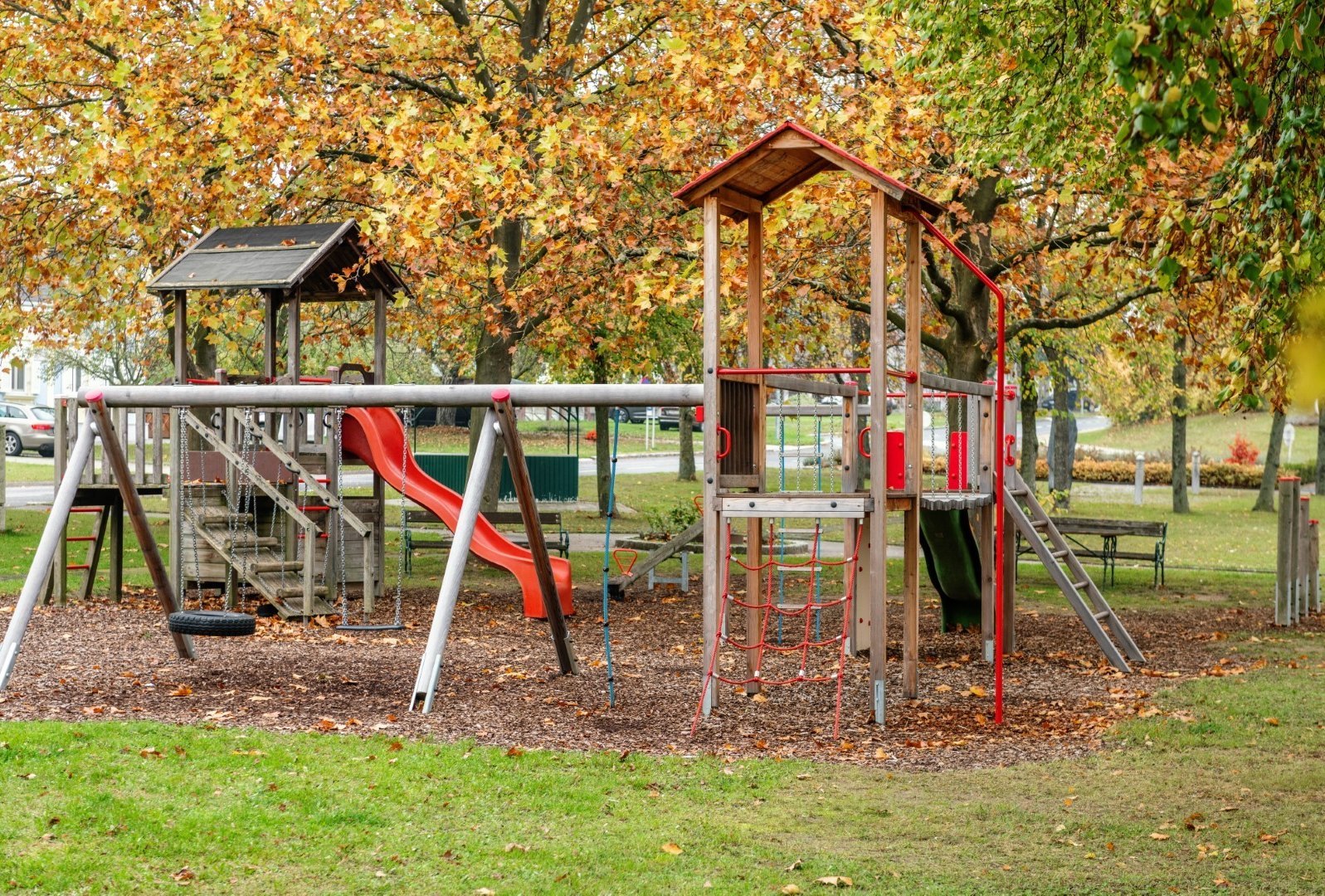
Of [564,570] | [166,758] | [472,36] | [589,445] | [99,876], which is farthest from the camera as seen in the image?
[589,445]

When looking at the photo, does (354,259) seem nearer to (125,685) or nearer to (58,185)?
(58,185)

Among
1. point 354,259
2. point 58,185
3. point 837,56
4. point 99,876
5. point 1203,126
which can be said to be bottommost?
point 99,876

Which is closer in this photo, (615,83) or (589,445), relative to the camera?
(615,83)

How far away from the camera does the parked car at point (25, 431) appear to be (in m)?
40.6

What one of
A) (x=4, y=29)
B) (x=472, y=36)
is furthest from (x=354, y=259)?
(x=4, y=29)

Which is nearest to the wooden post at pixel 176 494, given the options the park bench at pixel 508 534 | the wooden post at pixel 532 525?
the park bench at pixel 508 534

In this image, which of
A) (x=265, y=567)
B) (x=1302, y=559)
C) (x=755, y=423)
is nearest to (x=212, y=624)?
(x=755, y=423)

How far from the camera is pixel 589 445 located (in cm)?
5125

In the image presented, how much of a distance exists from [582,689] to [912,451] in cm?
281

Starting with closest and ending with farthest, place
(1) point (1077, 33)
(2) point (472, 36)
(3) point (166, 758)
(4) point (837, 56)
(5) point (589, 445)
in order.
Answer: (3) point (166, 758), (1) point (1077, 33), (4) point (837, 56), (2) point (472, 36), (5) point (589, 445)

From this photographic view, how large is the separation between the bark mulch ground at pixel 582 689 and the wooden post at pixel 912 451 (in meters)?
0.32

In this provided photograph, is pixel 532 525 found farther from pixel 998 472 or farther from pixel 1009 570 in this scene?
pixel 1009 570

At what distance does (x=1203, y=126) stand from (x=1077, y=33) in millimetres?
4915

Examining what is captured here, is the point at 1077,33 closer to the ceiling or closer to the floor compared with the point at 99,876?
closer to the ceiling
